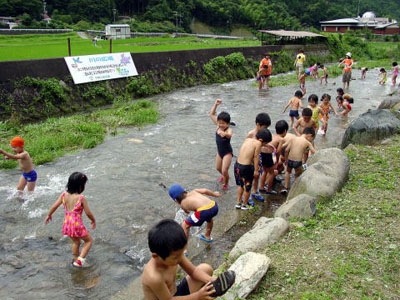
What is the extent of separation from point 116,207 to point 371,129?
6.11 m

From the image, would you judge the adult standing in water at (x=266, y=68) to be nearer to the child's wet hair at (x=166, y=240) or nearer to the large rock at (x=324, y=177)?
the large rock at (x=324, y=177)

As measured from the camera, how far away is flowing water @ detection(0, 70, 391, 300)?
498 cm

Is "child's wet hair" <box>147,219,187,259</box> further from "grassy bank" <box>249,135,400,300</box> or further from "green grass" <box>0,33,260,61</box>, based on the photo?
"green grass" <box>0,33,260,61</box>

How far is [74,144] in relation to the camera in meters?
10.4

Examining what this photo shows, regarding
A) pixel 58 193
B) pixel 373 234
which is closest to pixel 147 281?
pixel 373 234

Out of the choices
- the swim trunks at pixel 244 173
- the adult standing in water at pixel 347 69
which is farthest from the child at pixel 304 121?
the adult standing in water at pixel 347 69

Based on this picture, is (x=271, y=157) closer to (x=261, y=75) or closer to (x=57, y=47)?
(x=261, y=75)

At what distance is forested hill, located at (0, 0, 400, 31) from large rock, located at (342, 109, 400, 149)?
52.0 meters

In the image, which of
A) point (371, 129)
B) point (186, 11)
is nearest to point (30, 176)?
point (371, 129)

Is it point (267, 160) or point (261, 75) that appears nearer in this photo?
point (267, 160)

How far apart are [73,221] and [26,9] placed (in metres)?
64.5

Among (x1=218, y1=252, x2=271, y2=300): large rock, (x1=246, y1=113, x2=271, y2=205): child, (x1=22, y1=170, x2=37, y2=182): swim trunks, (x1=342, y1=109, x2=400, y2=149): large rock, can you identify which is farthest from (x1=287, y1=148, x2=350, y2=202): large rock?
(x1=22, y1=170, x2=37, y2=182): swim trunks

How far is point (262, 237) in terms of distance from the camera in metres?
4.81

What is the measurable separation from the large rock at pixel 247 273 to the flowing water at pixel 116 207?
1167 mm
